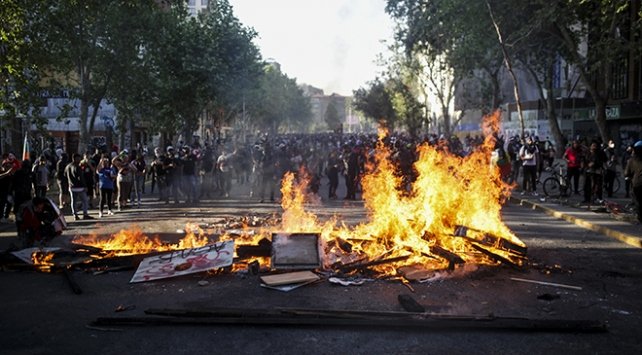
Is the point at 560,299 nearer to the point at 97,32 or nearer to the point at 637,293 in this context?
the point at 637,293

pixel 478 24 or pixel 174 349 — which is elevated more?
pixel 478 24

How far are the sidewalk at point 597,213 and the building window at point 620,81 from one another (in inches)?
690

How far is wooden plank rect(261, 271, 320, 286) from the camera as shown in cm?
767

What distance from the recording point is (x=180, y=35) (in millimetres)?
28828

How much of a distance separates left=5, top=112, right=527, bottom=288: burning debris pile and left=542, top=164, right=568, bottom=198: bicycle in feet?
22.9

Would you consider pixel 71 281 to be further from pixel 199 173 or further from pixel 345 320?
pixel 199 173

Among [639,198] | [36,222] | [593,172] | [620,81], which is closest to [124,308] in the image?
[36,222]

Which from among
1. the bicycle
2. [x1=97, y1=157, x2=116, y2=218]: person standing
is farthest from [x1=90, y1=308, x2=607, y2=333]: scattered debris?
the bicycle

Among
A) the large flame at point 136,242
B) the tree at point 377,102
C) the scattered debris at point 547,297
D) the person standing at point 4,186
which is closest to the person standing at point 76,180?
the person standing at point 4,186

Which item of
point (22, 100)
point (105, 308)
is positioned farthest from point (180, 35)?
point (105, 308)

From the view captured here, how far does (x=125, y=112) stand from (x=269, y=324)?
80.4ft

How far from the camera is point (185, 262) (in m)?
8.50

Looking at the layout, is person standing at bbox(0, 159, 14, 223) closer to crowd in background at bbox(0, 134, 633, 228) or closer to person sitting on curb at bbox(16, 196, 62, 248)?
crowd in background at bbox(0, 134, 633, 228)

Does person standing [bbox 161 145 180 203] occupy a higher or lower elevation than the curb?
higher
